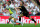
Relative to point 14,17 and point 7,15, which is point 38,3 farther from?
point 7,15

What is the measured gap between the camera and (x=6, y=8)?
239 centimetres

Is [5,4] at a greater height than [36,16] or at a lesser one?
greater

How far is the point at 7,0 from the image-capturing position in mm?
2373

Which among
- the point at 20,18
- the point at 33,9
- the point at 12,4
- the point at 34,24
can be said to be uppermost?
the point at 12,4

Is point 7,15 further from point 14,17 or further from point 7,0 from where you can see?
point 7,0

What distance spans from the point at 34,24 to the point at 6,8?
1.05 meters

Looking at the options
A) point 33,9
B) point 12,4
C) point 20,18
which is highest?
point 12,4

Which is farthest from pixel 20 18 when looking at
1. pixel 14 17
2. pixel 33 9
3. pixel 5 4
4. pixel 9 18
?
pixel 5 4

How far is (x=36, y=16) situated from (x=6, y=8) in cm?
101

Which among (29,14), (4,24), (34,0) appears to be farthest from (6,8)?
(34,0)

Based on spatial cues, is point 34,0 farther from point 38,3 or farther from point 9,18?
point 9,18

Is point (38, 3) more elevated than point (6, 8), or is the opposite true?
point (38, 3)

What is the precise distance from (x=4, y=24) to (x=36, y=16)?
1.07 metres

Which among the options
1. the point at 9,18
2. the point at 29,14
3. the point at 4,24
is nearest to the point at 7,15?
the point at 9,18
